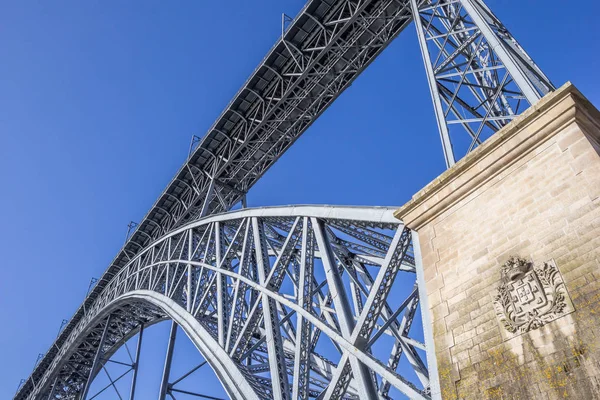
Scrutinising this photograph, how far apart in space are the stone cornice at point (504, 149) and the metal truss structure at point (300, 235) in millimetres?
761

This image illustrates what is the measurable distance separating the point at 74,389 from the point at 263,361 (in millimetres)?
25446

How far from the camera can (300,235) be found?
1146cm

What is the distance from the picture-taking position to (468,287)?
5984 millimetres

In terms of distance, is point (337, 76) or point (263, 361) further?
point (337, 76)

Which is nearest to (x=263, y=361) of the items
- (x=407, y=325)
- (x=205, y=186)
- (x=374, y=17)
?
(x=407, y=325)

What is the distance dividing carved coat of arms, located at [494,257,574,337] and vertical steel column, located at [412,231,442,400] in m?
1.03

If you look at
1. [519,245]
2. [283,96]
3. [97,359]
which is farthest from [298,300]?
[97,359]

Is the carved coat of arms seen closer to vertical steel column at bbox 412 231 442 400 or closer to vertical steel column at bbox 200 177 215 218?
vertical steel column at bbox 412 231 442 400

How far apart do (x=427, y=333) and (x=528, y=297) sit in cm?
145

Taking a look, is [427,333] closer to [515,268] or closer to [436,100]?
[515,268]

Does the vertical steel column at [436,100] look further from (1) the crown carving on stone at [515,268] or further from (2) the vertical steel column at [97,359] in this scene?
(2) the vertical steel column at [97,359]

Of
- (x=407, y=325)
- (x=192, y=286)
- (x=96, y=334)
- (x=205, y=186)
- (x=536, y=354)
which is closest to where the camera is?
(x=536, y=354)

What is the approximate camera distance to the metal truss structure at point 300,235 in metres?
8.12

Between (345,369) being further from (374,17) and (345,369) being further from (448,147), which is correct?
(374,17)
